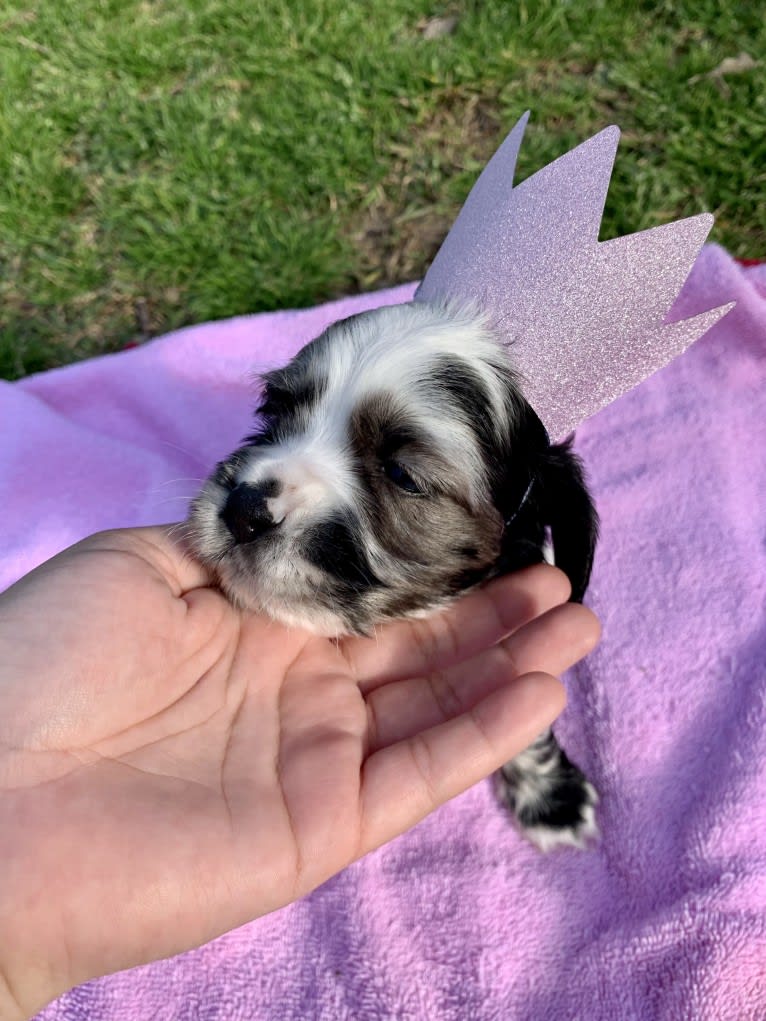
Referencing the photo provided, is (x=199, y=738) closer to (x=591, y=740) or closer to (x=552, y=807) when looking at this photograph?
(x=552, y=807)

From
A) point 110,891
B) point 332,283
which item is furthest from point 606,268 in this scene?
point 332,283

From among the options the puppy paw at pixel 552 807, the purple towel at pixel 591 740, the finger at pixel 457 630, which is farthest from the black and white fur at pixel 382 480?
the purple towel at pixel 591 740

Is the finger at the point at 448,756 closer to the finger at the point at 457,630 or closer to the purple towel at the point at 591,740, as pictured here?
the finger at the point at 457,630

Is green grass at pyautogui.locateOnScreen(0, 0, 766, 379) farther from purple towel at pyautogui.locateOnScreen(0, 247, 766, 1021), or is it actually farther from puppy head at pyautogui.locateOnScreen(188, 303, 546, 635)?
puppy head at pyautogui.locateOnScreen(188, 303, 546, 635)

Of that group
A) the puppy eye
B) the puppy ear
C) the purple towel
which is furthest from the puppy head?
the purple towel

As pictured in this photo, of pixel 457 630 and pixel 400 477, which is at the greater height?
pixel 400 477

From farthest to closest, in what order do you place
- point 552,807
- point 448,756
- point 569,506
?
point 552,807 < point 569,506 < point 448,756

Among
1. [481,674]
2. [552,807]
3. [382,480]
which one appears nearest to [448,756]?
[481,674]
